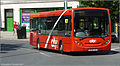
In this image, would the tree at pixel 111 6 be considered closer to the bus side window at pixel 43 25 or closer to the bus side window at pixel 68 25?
the bus side window at pixel 43 25

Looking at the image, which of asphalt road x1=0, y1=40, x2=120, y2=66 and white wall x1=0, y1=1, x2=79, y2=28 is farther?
white wall x1=0, y1=1, x2=79, y2=28

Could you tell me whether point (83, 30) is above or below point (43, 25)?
below

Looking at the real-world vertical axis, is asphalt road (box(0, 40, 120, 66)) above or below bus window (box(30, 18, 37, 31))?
below

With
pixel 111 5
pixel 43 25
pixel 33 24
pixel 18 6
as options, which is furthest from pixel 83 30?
pixel 18 6

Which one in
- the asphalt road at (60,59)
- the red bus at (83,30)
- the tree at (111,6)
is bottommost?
the asphalt road at (60,59)

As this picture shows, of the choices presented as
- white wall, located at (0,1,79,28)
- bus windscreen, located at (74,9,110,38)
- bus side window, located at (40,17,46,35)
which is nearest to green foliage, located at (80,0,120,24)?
bus side window, located at (40,17,46,35)

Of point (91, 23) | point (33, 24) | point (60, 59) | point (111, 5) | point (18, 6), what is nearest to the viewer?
point (60, 59)

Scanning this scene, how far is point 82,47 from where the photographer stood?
16.0 meters

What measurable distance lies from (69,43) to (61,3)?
25.9 meters

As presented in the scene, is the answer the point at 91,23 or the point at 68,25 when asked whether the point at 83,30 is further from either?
the point at 68,25

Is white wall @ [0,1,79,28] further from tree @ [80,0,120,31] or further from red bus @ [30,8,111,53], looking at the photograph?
red bus @ [30,8,111,53]

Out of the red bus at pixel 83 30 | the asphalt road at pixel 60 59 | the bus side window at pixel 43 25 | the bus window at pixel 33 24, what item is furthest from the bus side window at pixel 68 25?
the bus window at pixel 33 24

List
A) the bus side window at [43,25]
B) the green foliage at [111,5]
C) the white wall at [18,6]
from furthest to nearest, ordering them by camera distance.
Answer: the white wall at [18,6], the green foliage at [111,5], the bus side window at [43,25]

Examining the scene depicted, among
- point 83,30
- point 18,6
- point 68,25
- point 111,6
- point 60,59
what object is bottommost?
point 60,59
